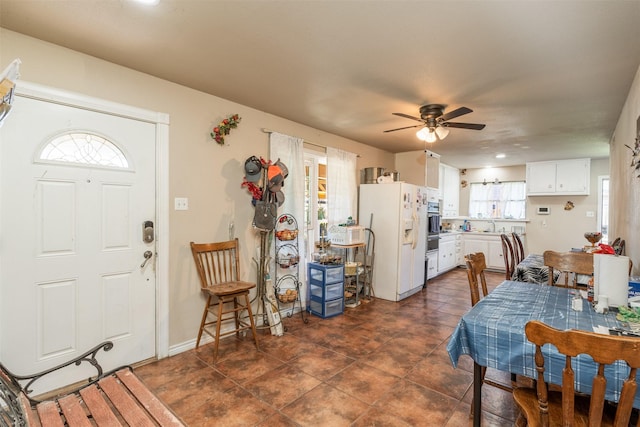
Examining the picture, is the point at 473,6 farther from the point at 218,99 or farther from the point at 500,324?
the point at 218,99

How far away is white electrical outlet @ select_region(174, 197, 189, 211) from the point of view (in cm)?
285

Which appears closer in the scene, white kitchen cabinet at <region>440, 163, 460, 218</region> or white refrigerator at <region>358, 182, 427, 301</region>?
white refrigerator at <region>358, 182, 427, 301</region>

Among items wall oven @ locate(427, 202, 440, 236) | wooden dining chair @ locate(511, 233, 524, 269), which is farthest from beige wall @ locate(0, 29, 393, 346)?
wooden dining chair @ locate(511, 233, 524, 269)

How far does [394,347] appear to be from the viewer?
3016 millimetres

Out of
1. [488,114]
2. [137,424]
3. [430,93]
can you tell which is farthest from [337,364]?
[488,114]

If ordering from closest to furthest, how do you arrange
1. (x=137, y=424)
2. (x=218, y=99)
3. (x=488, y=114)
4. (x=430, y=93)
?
1. (x=137, y=424)
2. (x=430, y=93)
3. (x=218, y=99)
4. (x=488, y=114)

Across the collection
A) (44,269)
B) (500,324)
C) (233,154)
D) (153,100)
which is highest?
(153,100)

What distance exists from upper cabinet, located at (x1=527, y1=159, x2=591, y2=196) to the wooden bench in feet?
24.7

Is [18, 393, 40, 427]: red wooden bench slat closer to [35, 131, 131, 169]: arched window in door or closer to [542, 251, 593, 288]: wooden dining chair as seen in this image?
[35, 131, 131, 169]: arched window in door

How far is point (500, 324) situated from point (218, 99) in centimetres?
304

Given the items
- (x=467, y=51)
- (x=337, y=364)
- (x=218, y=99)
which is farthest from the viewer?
(x=218, y=99)

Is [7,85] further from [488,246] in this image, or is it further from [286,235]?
[488,246]

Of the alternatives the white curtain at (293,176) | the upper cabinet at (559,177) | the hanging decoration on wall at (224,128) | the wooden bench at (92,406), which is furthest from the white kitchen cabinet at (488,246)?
the wooden bench at (92,406)

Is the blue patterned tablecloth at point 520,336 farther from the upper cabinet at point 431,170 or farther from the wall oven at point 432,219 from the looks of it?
the upper cabinet at point 431,170
